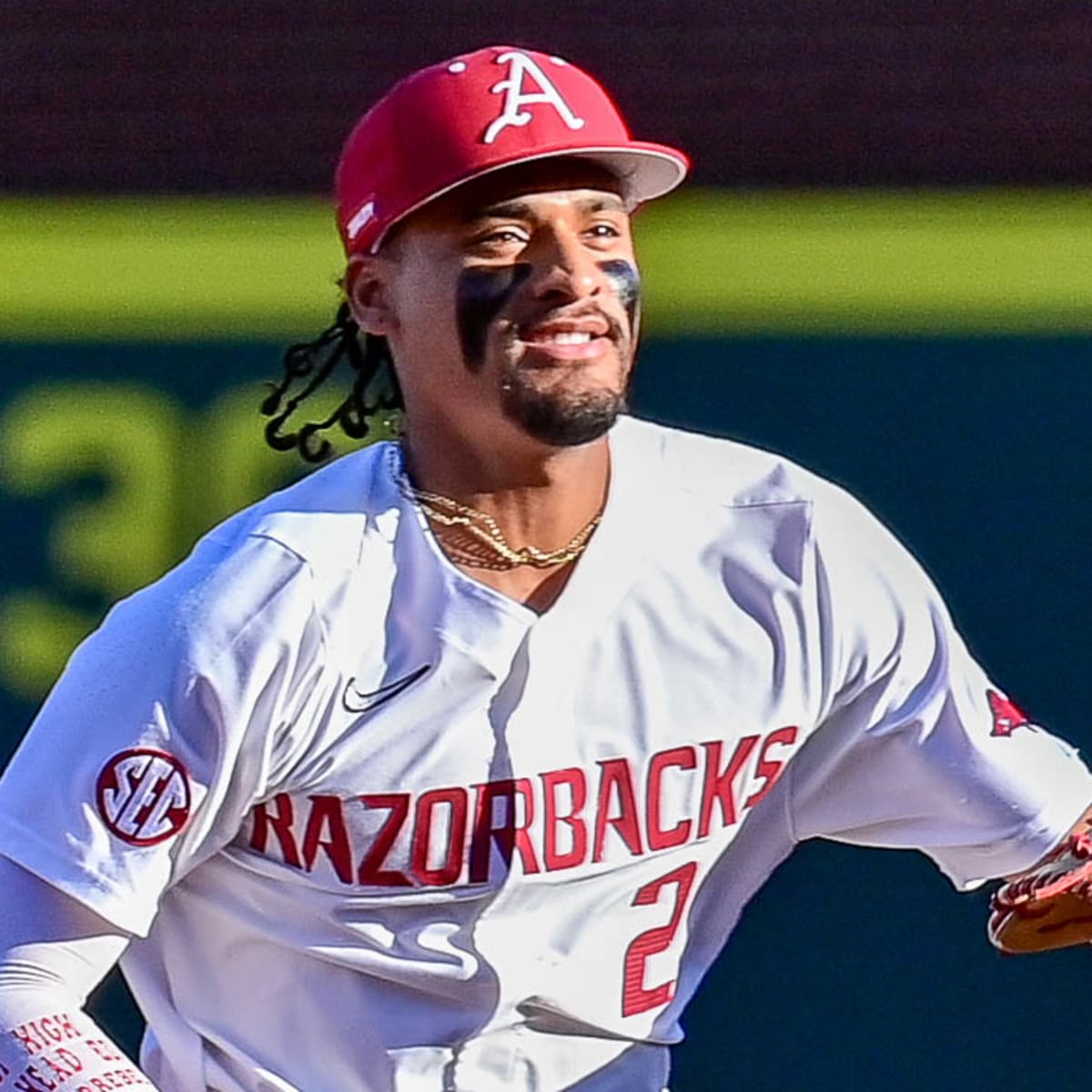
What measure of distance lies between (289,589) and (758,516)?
52 cm

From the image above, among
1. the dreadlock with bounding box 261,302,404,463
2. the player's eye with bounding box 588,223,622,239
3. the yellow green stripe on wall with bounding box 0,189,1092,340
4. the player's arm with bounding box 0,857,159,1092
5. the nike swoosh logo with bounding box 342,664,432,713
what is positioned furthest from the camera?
the yellow green stripe on wall with bounding box 0,189,1092,340

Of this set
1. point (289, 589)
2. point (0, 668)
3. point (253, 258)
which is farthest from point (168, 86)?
point (289, 589)

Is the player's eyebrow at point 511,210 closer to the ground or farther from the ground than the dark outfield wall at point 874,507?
farther from the ground

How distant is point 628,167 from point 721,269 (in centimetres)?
166

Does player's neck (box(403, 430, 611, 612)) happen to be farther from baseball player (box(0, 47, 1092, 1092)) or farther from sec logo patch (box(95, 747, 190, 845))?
sec logo patch (box(95, 747, 190, 845))

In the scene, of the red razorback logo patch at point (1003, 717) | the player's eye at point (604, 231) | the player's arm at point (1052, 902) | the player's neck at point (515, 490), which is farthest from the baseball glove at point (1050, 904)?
the player's eye at point (604, 231)

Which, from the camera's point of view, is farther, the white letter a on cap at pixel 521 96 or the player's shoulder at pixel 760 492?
the player's shoulder at pixel 760 492

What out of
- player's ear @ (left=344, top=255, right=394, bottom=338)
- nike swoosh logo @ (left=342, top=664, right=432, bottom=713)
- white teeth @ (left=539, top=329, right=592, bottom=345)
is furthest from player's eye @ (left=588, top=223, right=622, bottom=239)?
nike swoosh logo @ (left=342, top=664, right=432, bottom=713)

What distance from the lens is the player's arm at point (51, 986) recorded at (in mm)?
2389

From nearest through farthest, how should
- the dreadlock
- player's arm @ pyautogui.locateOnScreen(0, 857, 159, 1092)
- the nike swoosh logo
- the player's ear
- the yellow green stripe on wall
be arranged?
player's arm @ pyautogui.locateOnScreen(0, 857, 159, 1092) → the nike swoosh logo → the player's ear → the dreadlock → the yellow green stripe on wall

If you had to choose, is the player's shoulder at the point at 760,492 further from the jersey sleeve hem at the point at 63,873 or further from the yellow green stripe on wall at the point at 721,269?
the yellow green stripe on wall at the point at 721,269

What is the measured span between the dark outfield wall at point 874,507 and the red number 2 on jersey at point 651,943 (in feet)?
5.48

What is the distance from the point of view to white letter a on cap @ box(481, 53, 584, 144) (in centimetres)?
258

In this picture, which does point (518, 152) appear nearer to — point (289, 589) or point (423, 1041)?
point (289, 589)
